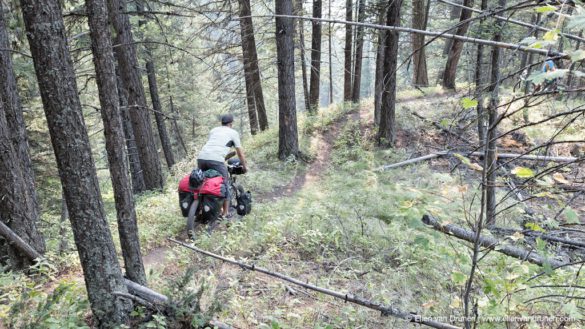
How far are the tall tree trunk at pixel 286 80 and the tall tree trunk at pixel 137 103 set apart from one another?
3.85 meters

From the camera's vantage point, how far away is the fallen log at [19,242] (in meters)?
4.75

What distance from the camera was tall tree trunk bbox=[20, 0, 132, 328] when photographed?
2.79 meters

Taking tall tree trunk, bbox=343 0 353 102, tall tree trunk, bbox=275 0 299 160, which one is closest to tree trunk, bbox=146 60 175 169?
tall tree trunk, bbox=275 0 299 160

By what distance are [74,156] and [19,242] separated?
284 cm

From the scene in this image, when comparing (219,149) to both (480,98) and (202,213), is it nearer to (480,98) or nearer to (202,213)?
(202,213)

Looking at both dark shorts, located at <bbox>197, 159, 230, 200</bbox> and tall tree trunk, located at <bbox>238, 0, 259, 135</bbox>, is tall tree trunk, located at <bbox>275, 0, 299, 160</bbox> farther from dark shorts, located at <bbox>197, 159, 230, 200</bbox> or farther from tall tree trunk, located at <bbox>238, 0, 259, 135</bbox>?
dark shorts, located at <bbox>197, 159, 230, 200</bbox>

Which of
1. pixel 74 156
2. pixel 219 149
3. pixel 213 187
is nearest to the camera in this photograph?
pixel 74 156

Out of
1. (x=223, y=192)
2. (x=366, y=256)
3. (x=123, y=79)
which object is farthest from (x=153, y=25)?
(x=366, y=256)

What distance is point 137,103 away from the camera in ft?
31.0

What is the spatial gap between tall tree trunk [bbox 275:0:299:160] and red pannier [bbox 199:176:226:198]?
500cm

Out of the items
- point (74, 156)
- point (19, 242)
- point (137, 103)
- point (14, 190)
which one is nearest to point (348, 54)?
point (137, 103)

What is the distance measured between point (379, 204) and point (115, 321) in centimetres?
569

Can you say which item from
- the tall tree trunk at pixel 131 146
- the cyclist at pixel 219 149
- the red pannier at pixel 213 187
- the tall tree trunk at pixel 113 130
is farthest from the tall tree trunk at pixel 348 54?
the tall tree trunk at pixel 113 130

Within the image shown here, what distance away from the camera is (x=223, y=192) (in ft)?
21.7
